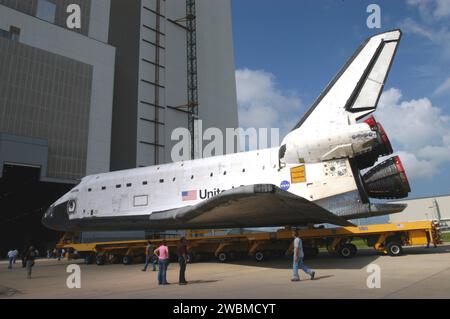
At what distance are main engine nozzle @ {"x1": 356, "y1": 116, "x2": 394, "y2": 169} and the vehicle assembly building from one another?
21.5m

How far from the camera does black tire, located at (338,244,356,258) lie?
11.7 metres

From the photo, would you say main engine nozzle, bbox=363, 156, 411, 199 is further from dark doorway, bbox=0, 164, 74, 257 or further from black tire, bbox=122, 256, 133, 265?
dark doorway, bbox=0, 164, 74, 257

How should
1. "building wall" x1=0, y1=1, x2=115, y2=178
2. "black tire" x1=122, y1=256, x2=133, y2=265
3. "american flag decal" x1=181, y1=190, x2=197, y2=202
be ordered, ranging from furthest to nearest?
"building wall" x1=0, y1=1, x2=115, y2=178 < "black tire" x1=122, y1=256, x2=133, y2=265 < "american flag decal" x1=181, y1=190, x2=197, y2=202

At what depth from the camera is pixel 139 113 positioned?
31531mm

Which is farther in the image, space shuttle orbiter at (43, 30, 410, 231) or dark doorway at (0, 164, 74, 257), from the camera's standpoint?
dark doorway at (0, 164, 74, 257)

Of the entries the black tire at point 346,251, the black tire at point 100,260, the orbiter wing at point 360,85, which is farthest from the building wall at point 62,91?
the orbiter wing at point 360,85

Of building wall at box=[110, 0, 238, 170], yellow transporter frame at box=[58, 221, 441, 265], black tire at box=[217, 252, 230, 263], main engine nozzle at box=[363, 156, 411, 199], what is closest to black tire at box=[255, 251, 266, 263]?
yellow transporter frame at box=[58, 221, 441, 265]

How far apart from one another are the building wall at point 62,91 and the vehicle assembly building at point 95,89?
70 millimetres

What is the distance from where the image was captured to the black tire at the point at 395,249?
1130 centimetres

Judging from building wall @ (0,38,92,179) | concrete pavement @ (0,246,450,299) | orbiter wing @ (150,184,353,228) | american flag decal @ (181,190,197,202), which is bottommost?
concrete pavement @ (0,246,450,299)

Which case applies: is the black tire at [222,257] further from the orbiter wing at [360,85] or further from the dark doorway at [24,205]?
the dark doorway at [24,205]

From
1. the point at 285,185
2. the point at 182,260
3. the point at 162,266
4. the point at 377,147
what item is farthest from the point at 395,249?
the point at 162,266

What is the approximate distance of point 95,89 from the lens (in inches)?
1110
